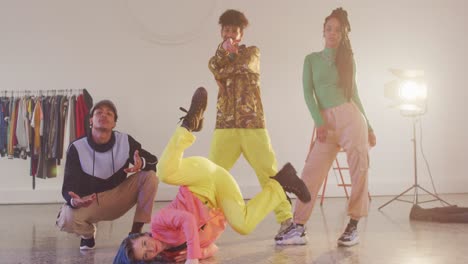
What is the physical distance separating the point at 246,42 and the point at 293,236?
3.35m

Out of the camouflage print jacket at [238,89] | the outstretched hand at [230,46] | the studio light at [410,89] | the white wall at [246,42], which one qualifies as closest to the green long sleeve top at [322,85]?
the camouflage print jacket at [238,89]

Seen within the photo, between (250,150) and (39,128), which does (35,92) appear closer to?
(39,128)

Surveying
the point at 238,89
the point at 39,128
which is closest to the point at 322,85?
the point at 238,89

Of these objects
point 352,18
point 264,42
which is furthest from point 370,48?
point 264,42

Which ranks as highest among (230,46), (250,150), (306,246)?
(230,46)

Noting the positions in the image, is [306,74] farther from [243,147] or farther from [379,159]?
[379,159]

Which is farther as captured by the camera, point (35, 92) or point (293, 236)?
point (35, 92)

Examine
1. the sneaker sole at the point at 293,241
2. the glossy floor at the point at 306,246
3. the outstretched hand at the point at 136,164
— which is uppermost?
the outstretched hand at the point at 136,164

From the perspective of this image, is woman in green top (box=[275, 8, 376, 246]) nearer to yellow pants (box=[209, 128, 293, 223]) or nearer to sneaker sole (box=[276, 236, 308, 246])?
sneaker sole (box=[276, 236, 308, 246])

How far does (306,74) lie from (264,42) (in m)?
2.93

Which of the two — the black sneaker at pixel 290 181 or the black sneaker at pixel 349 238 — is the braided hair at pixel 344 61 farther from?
the black sneaker at pixel 349 238

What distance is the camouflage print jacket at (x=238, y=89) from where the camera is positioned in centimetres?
333

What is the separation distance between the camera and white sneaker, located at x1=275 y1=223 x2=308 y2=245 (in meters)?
3.27

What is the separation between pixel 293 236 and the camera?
3.27 meters
